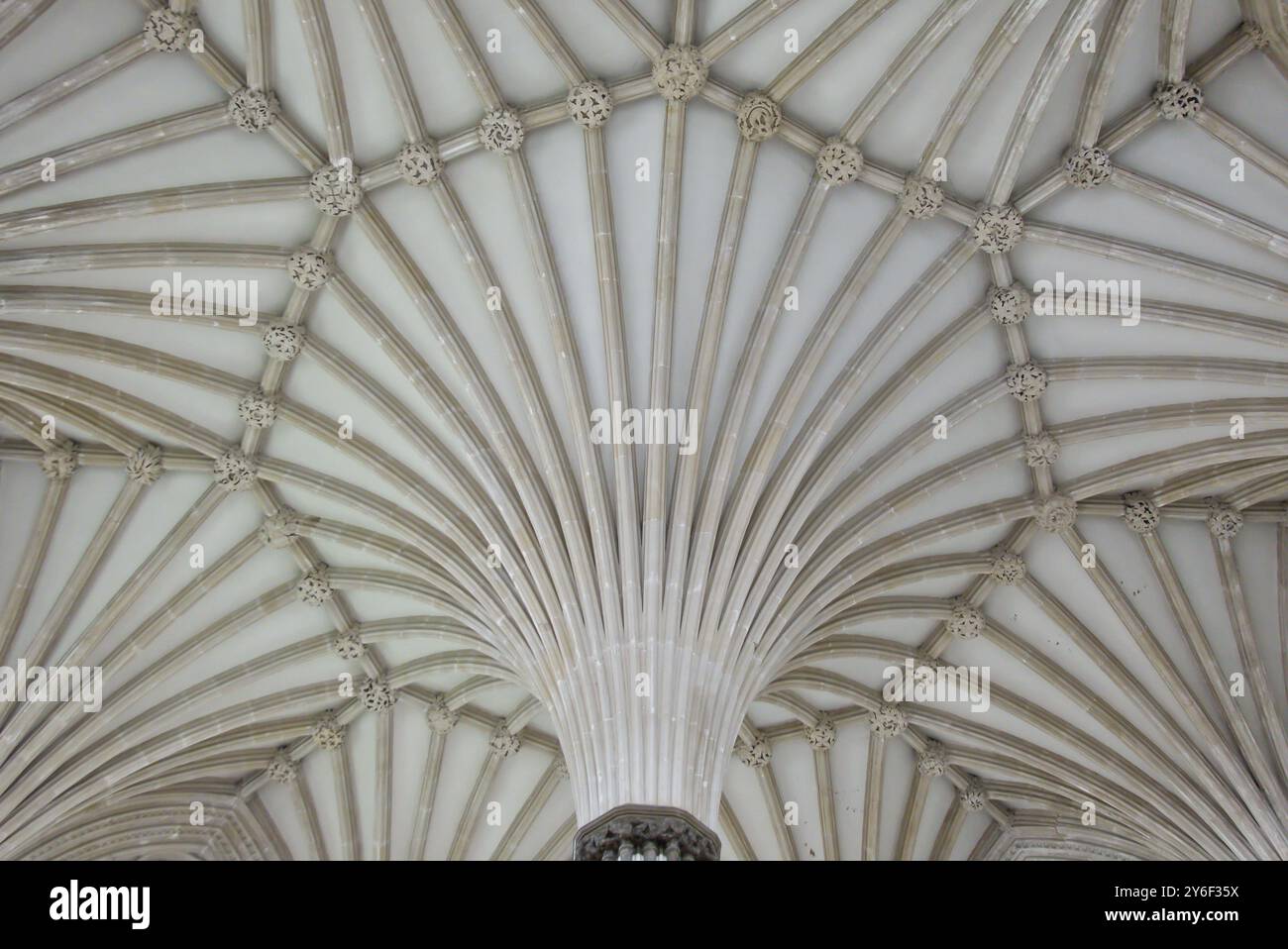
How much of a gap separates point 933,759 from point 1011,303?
28.1ft

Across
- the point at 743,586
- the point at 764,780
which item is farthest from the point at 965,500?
the point at 764,780

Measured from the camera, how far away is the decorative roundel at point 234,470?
65.6 ft

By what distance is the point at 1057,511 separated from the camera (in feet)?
67.7

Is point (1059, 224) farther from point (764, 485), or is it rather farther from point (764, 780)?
point (764, 780)

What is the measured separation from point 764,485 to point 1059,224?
5.10 m

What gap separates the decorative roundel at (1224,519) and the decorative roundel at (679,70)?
408 inches

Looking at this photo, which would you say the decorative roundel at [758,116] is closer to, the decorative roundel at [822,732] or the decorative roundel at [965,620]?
the decorative roundel at [965,620]

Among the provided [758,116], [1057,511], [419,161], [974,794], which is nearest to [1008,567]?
[1057,511]

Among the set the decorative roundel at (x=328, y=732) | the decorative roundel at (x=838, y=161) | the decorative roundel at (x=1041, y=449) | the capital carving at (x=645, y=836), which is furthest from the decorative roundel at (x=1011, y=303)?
the decorative roundel at (x=328, y=732)

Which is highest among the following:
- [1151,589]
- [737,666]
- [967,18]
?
[967,18]

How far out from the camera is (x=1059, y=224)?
727 inches

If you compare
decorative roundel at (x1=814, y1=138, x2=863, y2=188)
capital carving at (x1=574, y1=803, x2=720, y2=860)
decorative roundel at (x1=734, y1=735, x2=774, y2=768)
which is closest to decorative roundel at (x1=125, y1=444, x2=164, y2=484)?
capital carving at (x1=574, y1=803, x2=720, y2=860)

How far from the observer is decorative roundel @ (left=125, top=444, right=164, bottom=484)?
20109 mm

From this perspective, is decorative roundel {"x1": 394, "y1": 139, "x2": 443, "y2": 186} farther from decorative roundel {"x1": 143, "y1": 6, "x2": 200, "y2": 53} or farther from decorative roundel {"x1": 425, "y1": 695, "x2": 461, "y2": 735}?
decorative roundel {"x1": 425, "y1": 695, "x2": 461, "y2": 735}
